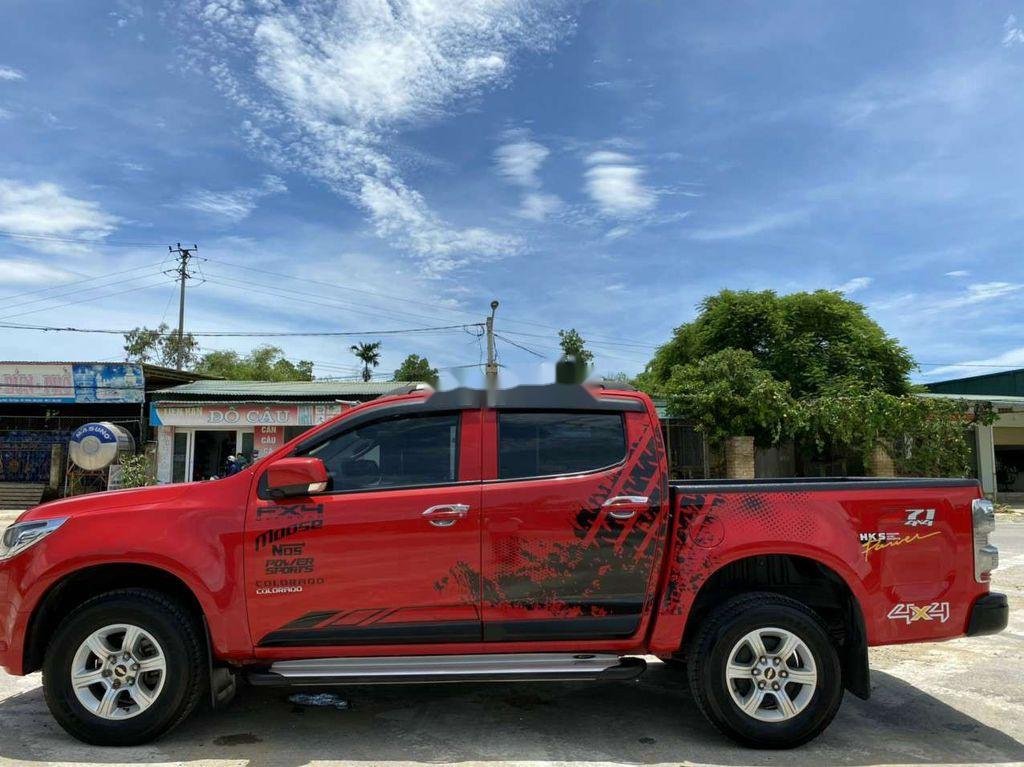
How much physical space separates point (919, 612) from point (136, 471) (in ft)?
73.1

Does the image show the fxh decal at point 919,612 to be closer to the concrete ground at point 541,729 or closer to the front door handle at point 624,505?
the concrete ground at point 541,729

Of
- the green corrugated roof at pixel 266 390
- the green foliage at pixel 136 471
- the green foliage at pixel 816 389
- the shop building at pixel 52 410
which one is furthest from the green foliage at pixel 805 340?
the shop building at pixel 52 410

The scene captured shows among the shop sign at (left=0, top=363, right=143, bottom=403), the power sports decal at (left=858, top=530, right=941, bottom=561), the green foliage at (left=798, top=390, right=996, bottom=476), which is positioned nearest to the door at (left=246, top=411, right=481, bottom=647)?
the power sports decal at (left=858, top=530, right=941, bottom=561)

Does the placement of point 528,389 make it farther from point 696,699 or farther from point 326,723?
point 326,723

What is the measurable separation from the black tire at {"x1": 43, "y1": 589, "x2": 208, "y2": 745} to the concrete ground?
11 centimetres

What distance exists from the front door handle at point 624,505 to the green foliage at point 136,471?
20744 millimetres

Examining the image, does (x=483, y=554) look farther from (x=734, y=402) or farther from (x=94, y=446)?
(x=94, y=446)

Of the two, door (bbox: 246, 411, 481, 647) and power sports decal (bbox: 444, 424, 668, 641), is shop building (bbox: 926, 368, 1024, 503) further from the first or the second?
door (bbox: 246, 411, 481, 647)

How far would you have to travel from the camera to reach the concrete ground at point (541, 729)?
3994mm

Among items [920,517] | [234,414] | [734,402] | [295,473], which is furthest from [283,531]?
[234,414]

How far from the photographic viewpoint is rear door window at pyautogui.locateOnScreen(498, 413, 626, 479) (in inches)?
170

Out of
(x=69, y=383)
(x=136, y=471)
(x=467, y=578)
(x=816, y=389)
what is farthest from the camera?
(x=69, y=383)

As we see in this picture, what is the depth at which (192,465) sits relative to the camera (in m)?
22.8

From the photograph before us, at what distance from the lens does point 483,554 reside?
13.6 ft
